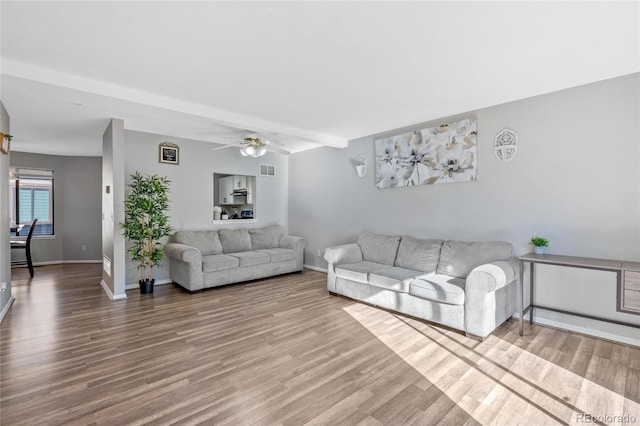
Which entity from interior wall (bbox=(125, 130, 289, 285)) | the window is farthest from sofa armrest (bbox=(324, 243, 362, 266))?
the window

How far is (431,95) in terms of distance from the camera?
3486 millimetres

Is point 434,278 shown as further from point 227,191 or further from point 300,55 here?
point 227,191

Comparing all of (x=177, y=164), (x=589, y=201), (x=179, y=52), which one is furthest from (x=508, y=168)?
(x=177, y=164)

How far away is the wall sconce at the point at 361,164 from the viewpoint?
5.33m

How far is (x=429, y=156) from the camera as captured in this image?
4355mm

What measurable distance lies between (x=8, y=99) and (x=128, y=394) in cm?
384

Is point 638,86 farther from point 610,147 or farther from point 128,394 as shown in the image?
point 128,394

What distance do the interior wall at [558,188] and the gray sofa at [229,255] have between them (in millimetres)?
2371

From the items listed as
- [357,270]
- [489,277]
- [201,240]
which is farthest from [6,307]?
[489,277]

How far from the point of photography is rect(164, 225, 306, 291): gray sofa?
4656 mm

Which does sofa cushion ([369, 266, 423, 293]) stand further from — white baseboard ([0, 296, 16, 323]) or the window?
the window

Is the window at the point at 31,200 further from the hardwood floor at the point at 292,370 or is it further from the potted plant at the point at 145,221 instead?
the hardwood floor at the point at 292,370

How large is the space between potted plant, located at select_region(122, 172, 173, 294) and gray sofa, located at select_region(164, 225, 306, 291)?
0.32 meters

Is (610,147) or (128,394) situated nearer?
(128,394)
